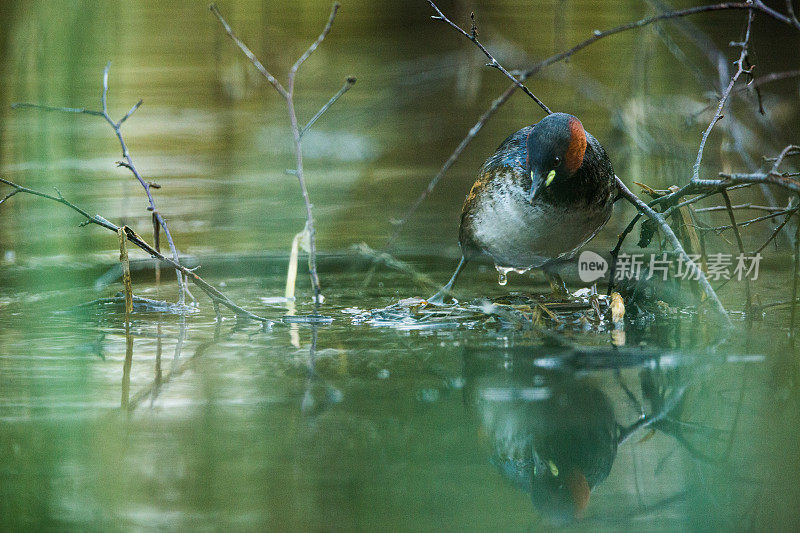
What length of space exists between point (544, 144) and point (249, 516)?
90.9 inches

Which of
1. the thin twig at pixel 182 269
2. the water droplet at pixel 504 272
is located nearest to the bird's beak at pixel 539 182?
the water droplet at pixel 504 272

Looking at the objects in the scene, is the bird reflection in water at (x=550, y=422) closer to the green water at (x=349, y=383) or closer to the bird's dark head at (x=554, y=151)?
the green water at (x=349, y=383)

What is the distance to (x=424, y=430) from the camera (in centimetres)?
283

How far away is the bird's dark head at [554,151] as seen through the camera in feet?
13.3

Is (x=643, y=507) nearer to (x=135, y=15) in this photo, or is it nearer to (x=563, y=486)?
(x=563, y=486)

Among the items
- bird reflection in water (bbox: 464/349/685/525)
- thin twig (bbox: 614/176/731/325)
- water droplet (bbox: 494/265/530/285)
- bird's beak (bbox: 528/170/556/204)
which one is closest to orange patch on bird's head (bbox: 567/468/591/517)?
bird reflection in water (bbox: 464/349/685/525)

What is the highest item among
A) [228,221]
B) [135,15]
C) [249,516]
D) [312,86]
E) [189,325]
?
[135,15]

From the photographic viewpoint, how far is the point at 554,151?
13.3 feet

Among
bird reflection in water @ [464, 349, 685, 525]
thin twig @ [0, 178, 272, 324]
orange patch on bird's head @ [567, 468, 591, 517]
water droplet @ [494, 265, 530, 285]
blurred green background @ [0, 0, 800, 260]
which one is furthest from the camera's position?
blurred green background @ [0, 0, 800, 260]

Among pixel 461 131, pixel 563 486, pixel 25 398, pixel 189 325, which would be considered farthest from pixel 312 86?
pixel 563 486

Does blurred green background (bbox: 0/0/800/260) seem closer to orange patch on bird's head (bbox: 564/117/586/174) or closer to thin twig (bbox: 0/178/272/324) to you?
orange patch on bird's head (bbox: 564/117/586/174)

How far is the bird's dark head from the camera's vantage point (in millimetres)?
4059

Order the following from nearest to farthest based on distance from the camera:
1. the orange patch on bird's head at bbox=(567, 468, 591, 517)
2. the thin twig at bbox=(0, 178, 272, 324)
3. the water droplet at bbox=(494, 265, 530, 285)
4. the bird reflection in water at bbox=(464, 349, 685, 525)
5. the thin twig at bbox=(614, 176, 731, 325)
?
the orange patch on bird's head at bbox=(567, 468, 591, 517) < the bird reflection in water at bbox=(464, 349, 685, 525) < the thin twig at bbox=(614, 176, 731, 325) < the thin twig at bbox=(0, 178, 272, 324) < the water droplet at bbox=(494, 265, 530, 285)

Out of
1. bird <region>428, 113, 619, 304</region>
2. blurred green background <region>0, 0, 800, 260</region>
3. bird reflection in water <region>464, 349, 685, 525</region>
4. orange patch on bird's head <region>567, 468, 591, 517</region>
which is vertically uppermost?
blurred green background <region>0, 0, 800, 260</region>
